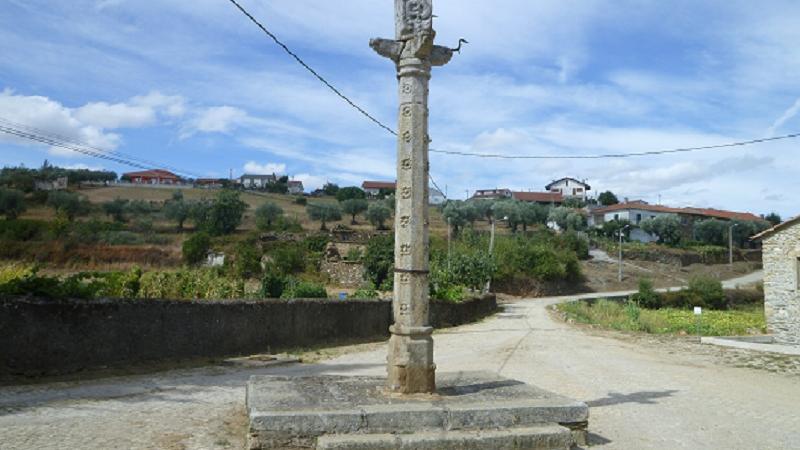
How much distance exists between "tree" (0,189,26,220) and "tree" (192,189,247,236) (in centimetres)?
1383

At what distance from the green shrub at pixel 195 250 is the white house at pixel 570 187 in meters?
91.6

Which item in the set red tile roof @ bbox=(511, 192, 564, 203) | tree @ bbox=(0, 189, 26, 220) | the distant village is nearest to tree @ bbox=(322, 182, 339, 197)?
the distant village

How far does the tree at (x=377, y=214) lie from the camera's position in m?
66.9

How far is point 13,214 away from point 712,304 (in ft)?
163

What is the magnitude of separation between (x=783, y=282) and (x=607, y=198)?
325ft

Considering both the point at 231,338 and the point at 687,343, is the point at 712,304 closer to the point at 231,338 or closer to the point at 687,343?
the point at 687,343

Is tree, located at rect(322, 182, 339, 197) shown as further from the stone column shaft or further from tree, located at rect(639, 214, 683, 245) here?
the stone column shaft

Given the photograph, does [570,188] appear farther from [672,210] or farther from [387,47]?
[387,47]

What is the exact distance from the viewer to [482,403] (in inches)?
277

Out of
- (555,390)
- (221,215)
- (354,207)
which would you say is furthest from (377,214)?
(555,390)

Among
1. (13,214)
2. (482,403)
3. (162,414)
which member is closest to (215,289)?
(162,414)

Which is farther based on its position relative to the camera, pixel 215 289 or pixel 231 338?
pixel 215 289

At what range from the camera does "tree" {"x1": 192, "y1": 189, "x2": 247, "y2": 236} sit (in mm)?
56075

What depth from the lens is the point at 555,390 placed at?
10344 millimetres
